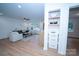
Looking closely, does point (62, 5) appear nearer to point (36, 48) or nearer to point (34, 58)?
point (36, 48)

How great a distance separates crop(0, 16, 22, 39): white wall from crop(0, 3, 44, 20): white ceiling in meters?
0.06

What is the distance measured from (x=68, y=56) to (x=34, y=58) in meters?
0.52

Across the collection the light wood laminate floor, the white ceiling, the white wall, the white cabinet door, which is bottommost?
the light wood laminate floor

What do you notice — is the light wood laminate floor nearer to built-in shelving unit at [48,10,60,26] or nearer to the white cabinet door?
the white cabinet door

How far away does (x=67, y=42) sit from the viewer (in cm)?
131

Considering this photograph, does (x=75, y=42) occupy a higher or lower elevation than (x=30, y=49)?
higher

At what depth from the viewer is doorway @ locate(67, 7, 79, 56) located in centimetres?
126

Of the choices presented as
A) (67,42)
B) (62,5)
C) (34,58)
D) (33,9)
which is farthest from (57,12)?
(34,58)

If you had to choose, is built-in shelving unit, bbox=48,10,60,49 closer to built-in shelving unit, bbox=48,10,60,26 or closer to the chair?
built-in shelving unit, bbox=48,10,60,26

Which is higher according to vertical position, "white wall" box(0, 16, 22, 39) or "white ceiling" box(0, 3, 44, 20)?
"white ceiling" box(0, 3, 44, 20)

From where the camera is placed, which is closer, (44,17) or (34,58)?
(44,17)

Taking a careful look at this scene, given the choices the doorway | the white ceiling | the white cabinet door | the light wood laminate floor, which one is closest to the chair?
the light wood laminate floor

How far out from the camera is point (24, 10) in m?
1.29

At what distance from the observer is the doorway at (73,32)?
1257 millimetres
